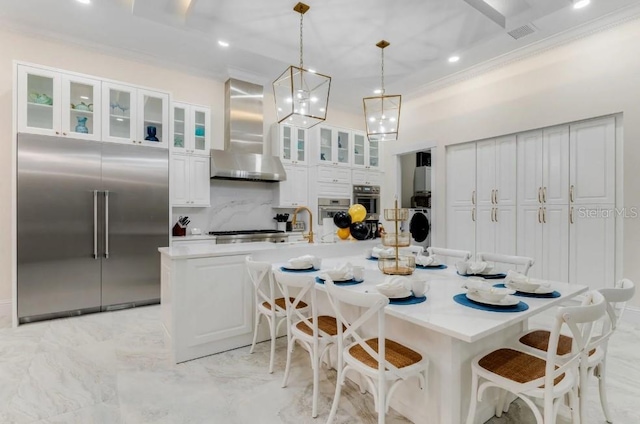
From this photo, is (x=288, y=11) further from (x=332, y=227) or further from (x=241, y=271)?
(x=241, y=271)

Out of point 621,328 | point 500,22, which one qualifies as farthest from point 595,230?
point 500,22

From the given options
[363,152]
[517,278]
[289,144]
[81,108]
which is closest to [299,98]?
[517,278]

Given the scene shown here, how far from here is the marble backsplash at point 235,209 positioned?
489cm

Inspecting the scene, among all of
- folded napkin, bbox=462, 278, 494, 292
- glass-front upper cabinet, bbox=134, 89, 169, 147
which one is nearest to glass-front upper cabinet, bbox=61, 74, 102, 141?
glass-front upper cabinet, bbox=134, 89, 169, 147

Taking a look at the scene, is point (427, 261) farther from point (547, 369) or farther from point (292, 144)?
point (292, 144)

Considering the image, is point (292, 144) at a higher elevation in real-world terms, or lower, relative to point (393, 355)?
higher

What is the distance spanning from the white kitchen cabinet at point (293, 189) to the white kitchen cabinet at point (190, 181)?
1.15 m

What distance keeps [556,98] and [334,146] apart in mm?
3206

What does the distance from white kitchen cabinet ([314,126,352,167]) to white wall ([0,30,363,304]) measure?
5.34ft

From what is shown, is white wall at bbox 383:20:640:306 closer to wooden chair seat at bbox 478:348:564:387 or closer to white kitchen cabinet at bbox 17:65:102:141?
wooden chair seat at bbox 478:348:564:387

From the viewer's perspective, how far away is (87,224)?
3.63 meters

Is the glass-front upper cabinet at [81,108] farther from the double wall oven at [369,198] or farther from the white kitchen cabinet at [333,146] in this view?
the double wall oven at [369,198]

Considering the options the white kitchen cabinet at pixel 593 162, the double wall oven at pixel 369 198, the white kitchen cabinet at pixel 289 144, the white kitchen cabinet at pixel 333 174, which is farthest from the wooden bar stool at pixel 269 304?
the double wall oven at pixel 369 198

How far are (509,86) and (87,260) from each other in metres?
5.70
